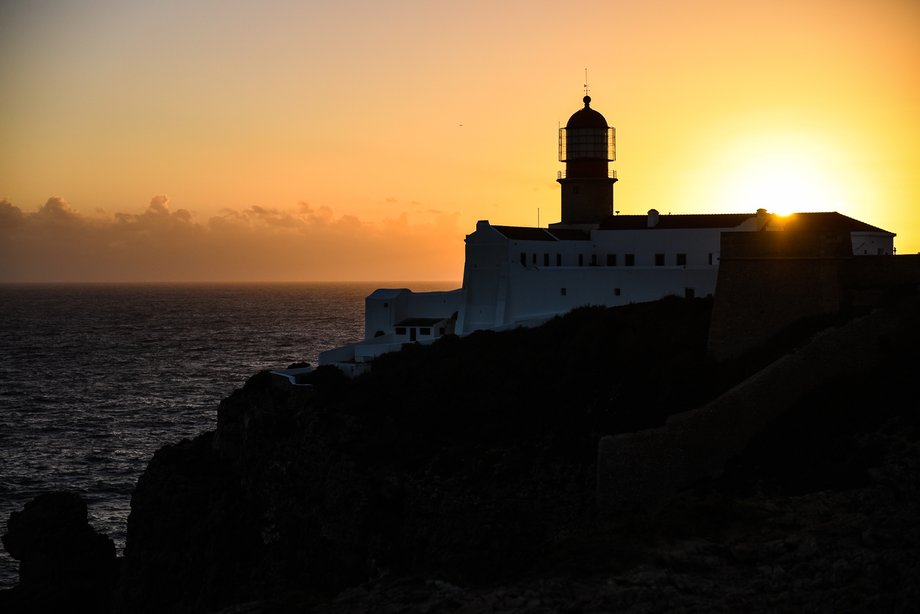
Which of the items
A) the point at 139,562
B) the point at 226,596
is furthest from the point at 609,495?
the point at 139,562

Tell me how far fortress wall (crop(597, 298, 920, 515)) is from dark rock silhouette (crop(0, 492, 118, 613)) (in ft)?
58.9

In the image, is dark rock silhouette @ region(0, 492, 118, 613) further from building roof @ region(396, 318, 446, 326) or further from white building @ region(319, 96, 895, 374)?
building roof @ region(396, 318, 446, 326)

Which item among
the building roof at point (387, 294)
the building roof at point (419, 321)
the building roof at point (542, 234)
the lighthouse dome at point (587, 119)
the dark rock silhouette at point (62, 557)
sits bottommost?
the dark rock silhouette at point (62, 557)

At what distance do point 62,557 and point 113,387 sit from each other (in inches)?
1387

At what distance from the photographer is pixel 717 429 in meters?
26.2

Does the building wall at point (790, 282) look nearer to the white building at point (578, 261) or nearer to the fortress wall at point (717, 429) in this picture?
the fortress wall at point (717, 429)

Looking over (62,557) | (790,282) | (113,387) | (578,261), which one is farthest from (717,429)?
(113,387)

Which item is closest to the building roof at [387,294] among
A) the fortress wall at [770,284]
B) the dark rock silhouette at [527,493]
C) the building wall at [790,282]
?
the dark rock silhouette at [527,493]

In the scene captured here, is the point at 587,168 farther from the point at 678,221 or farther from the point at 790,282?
the point at 790,282

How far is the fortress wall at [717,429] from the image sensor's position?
83.8ft

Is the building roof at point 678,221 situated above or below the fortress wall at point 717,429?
above

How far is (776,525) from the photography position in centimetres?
2134

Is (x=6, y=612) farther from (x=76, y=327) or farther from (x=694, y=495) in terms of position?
(x=76, y=327)

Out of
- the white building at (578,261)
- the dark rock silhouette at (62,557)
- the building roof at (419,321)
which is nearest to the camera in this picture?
the dark rock silhouette at (62,557)
